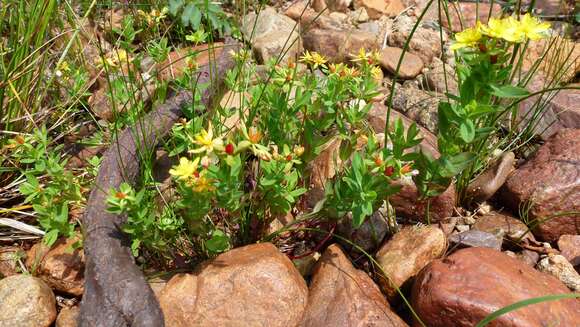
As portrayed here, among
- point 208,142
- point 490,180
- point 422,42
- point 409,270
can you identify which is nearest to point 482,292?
point 409,270

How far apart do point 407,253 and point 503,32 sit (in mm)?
977

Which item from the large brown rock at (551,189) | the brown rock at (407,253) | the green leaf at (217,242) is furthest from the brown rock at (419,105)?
the green leaf at (217,242)

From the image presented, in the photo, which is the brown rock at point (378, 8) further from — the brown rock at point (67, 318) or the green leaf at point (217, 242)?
the brown rock at point (67, 318)

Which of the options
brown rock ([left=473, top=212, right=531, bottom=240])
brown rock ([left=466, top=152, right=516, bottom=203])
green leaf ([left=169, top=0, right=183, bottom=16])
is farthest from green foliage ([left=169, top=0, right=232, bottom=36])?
brown rock ([left=473, top=212, right=531, bottom=240])

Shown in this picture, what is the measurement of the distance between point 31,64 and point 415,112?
6.80 feet

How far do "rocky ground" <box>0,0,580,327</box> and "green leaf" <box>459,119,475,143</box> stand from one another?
50 centimetres

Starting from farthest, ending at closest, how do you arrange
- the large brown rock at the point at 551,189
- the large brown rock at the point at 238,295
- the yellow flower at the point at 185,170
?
the large brown rock at the point at 551,189 < the large brown rock at the point at 238,295 < the yellow flower at the point at 185,170

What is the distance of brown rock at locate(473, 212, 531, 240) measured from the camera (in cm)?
236

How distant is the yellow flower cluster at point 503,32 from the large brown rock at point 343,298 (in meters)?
0.95

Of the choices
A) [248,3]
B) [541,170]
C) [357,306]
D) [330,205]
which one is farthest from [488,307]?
[248,3]

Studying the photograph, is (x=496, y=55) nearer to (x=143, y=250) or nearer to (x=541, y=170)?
(x=541, y=170)

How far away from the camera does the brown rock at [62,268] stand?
2.15 meters

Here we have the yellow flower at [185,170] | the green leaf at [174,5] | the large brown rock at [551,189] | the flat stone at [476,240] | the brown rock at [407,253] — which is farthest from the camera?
the green leaf at [174,5]

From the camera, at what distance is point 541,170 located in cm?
245
